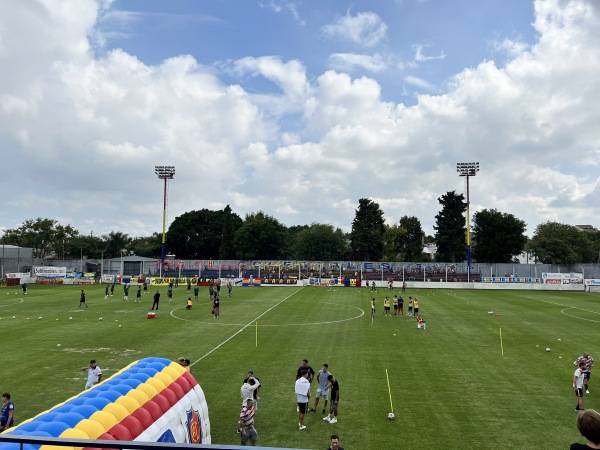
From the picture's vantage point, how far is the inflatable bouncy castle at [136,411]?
809cm

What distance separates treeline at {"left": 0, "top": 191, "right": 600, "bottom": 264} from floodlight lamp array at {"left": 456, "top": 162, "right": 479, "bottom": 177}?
22785 millimetres

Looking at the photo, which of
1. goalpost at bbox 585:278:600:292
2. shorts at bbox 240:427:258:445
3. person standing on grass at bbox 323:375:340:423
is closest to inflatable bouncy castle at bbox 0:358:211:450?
shorts at bbox 240:427:258:445

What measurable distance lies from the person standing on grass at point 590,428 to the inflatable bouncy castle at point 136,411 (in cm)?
638

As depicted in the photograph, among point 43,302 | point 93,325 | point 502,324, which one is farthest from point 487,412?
point 43,302

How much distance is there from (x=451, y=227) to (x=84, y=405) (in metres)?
101

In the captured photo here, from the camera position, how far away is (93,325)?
3150cm

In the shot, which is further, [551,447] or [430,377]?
[430,377]

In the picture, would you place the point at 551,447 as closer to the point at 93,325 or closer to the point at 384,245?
the point at 93,325

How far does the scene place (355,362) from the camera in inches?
844

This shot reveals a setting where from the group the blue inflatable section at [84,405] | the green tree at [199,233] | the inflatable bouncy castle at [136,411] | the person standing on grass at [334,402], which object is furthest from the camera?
the green tree at [199,233]

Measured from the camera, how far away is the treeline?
99.5m

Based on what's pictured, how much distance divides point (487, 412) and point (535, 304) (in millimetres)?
38316

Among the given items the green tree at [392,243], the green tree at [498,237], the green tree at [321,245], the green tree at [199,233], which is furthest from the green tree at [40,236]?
the green tree at [498,237]

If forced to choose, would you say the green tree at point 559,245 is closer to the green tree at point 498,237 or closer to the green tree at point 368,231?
the green tree at point 498,237
